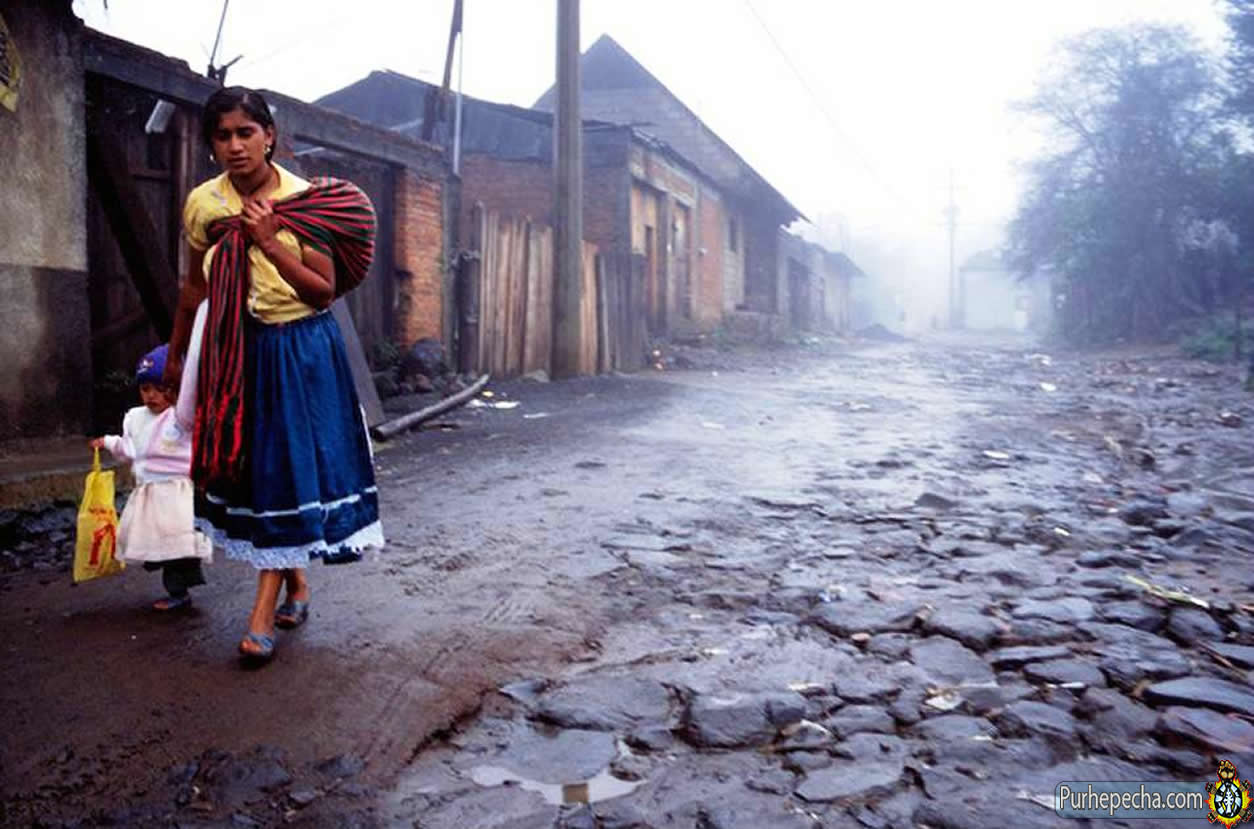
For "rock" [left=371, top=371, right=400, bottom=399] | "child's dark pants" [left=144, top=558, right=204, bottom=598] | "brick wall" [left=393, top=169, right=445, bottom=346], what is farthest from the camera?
"brick wall" [left=393, top=169, right=445, bottom=346]

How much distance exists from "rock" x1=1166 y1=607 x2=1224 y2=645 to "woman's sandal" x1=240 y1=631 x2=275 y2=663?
96.9 inches

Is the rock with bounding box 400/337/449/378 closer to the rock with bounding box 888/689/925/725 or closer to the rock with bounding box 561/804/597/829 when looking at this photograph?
the rock with bounding box 888/689/925/725

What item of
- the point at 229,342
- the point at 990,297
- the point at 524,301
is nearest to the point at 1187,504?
the point at 229,342

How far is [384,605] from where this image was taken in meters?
2.78

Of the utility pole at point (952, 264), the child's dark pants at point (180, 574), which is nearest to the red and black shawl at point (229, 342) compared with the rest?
the child's dark pants at point (180, 574)

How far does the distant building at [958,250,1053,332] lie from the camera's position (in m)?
58.8

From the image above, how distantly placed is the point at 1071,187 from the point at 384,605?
90.2 ft

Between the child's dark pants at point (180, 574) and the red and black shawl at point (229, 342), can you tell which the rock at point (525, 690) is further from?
the child's dark pants at point (180, 574)

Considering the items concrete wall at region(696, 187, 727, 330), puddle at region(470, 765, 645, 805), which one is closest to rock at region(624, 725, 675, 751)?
puddle at region(470, 765, 645, 805)

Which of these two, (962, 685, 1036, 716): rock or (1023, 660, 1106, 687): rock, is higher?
(1023, 660, 1106, 687): rock

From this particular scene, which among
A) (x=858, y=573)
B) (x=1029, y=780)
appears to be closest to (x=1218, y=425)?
(x=858, y=573)

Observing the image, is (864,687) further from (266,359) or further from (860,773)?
(266,359)

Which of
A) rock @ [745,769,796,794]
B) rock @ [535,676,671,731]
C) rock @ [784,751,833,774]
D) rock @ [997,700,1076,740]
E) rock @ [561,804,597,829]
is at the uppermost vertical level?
rock @ [997,700,1076,740]

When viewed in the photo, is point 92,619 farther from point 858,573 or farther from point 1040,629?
point 1040,629
